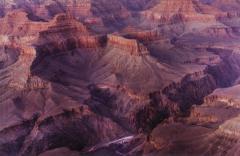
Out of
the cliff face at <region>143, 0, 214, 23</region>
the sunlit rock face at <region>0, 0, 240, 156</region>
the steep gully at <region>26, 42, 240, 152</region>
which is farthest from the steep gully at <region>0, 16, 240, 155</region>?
the cliff face at <region>143, 0, 214, 23</region>

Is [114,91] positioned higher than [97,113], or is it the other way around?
[114,91]

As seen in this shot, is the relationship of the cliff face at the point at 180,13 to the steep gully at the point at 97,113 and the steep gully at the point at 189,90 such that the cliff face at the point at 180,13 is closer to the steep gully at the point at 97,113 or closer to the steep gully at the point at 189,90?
the steep gully at the point at 189,90

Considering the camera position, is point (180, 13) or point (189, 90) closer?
point (189, 90)

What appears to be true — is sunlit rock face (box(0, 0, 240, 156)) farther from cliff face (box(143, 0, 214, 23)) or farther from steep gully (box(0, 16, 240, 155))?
cliff face (box(143, 0, 214, 23))

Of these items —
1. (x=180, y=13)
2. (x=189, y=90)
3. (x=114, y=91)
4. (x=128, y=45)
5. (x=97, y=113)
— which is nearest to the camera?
(x=97, y=113)

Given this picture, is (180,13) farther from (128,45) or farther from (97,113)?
(97,113)

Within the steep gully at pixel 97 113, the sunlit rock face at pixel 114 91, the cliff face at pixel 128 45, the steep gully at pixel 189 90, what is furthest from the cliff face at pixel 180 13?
the cliff face at pixel 128 45

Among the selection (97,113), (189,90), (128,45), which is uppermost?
(128,45)

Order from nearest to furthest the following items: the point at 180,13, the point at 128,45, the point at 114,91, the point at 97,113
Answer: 1. the point at 97,113
2. the point at 114,91
3. the point at 128,45
4. the point at 180,13

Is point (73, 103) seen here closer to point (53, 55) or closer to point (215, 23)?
point (53, 55)

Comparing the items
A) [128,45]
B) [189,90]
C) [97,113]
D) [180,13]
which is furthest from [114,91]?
[180,13]
